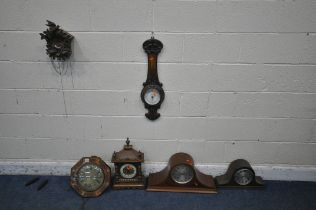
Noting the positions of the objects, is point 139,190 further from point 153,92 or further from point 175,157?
point 153,92

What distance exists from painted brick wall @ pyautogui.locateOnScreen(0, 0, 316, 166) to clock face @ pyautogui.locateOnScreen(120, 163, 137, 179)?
0.18 meters

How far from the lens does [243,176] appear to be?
6.93ft

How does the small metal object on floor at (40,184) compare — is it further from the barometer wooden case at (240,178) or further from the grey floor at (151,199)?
the barometer wooden case at (240,178)

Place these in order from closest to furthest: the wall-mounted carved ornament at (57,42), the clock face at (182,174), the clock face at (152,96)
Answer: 1. the wall-mounted carved ornament at (57,42)
2. the clock face at (152,96)
3. the clock face at (182,174)

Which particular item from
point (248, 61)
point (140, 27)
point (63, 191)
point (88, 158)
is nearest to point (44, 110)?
point (88, 158)

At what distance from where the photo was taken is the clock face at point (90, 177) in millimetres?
2016

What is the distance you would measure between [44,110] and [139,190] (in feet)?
3.19

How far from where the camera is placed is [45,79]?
194cm

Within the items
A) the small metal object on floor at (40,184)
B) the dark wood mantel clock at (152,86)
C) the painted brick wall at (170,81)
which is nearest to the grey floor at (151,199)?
the small metal object on floor at (40,184)

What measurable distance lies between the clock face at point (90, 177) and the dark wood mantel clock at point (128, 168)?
13 centimetres

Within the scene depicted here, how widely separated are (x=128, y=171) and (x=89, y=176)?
299 mm

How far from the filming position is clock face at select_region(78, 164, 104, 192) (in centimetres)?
202

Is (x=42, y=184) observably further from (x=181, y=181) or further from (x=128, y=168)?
(x=181, y=181)

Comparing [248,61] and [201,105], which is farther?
[201,105]
